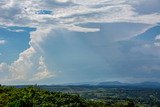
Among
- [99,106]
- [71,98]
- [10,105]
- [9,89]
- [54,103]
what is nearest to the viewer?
[10,105]

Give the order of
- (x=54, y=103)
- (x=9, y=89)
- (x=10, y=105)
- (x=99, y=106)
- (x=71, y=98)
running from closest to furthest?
1. (x=10, y=105)
2. (x=54, y=103)
3. (x=71, y=98)
4. (x=99, y=106)
5. (x=9, y=89)

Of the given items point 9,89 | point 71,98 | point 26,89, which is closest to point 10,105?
point 71,98

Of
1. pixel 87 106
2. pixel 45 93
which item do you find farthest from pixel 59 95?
pixel 87 106

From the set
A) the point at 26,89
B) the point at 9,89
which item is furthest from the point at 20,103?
the point at 9,89

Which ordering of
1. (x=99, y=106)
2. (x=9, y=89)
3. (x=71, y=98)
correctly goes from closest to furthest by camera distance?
(x=71, y=98)
(x=99, y=106)
(x=9, y=89)

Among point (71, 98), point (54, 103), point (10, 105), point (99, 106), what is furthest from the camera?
point (99, 106)

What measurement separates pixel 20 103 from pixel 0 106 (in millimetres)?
12459

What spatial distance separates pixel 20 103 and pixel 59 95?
109 ft

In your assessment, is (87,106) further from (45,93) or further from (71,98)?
(45,93)

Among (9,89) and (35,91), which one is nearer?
(35,91)

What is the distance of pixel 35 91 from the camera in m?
179

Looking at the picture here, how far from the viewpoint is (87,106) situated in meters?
160

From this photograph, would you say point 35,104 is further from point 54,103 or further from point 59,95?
point 59,95

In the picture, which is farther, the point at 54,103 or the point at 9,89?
the point at 9,89
